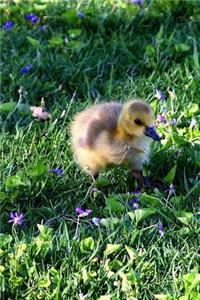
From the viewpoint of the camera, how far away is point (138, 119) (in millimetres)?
3650

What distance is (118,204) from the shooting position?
3598 millimetres

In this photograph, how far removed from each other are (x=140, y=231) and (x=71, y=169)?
0.65 meters

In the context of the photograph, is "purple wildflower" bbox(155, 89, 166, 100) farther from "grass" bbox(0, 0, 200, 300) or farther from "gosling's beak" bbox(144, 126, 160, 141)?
"gosling's beak" bbox(144, 126, 160, 141)

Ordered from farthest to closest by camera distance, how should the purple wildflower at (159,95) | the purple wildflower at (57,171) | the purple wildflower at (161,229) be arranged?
the purple wildflower at (159,95), the purple wildflower at (57,171), the purple wildflower at (161,229)

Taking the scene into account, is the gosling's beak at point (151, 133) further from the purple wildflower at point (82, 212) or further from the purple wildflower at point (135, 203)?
the purple wildflower at point (82, 212)

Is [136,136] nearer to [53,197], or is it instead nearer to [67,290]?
[53,197]

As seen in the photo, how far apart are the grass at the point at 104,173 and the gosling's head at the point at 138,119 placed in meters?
0.26

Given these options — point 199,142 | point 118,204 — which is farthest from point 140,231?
point 199,142

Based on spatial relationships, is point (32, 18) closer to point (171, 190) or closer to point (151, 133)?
point (151, 133)

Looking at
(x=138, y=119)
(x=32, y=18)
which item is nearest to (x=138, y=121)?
(x=138, y=119)

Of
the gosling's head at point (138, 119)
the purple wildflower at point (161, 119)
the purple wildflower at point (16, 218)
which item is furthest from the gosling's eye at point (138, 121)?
the purple wildflower at point (16, 218)

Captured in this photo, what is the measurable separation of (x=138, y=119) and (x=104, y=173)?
386mm

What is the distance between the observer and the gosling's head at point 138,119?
3.64 m

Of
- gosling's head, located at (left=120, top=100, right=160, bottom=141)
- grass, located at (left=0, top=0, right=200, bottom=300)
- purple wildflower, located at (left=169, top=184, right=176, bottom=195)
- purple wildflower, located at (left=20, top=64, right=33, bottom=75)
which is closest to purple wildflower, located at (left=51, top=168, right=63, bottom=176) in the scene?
grass, located at (left=0, top=0, right=200, bottom=300)
